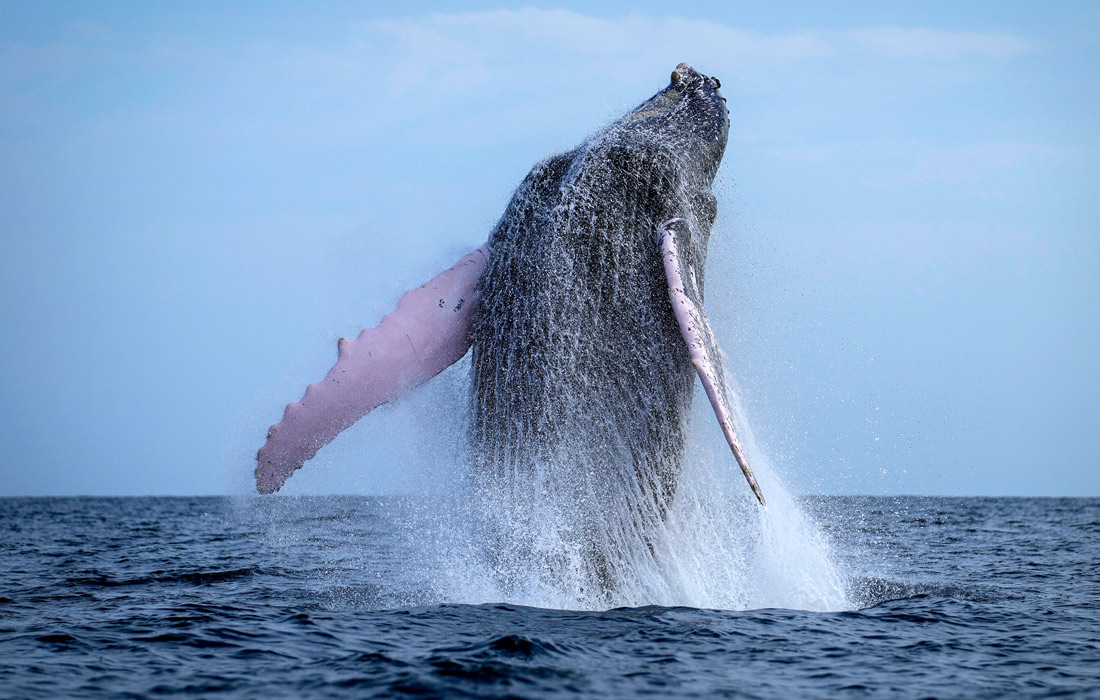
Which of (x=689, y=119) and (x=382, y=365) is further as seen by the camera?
(x=689, y=119)

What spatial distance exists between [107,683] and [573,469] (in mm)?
3596

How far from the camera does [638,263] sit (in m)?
7.77

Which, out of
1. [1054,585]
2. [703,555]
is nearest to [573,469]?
[703,555]

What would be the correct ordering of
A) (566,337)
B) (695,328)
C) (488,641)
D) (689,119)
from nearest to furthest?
(488,641), (695,328), (566,337), (689,119)

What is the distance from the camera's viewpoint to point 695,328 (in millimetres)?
7152

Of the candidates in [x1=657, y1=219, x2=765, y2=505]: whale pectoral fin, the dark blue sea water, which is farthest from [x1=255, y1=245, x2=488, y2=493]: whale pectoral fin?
[x1=657, y1=219, x2=765, y2=505]: whale pectoral fin

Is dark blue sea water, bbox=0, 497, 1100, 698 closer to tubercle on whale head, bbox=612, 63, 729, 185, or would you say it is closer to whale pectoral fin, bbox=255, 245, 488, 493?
whale pectoral fin, bbox=255, 245, 488, 493

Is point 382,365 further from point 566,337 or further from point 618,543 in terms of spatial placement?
point 618,543

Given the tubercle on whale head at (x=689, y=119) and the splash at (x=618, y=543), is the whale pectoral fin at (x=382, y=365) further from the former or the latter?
the tubercle on whale head at (x=689, y=119)

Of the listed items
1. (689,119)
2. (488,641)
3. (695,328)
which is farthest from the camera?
(689,119)

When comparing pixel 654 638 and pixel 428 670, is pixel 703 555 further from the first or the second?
pixel 428 670

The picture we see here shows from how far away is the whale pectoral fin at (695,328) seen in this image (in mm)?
6641

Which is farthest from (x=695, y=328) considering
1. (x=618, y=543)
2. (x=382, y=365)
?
(x=382, y=365)

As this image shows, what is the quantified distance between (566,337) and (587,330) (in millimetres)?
183
